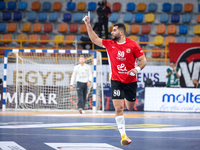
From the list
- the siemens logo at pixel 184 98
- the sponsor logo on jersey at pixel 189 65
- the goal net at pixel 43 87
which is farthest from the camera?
the sponsor logo on jersey at pixel 189 65

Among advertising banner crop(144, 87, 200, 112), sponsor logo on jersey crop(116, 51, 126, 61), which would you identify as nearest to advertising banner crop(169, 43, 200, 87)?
advertising banner crop(144, 87, 200, 112)

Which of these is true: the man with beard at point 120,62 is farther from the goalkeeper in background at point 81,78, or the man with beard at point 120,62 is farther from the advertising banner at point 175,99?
the advertising banner at point 175,99

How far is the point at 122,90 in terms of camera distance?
543 centimetres

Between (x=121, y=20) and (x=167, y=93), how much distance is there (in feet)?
29.7

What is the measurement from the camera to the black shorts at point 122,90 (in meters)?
5.34

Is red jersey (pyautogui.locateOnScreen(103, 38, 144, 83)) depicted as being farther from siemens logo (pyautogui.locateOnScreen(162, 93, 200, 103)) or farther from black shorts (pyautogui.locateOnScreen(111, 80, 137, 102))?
siemens logo (pyautogui.locateOnScreen(162, 93, 200, 103))

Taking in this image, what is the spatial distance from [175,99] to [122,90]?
27.8 ft

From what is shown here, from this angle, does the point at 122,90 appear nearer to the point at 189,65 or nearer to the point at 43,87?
the point at 43,87

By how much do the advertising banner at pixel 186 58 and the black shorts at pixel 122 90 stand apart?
33.8 ft

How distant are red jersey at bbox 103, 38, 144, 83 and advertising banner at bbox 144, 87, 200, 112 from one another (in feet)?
27.5

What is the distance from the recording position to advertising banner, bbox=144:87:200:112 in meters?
13.3

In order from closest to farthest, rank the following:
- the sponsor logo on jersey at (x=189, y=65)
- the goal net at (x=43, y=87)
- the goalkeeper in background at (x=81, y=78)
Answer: the goalkeeper in background at (x=81, y=78) → the goal net at (x=43, y=87) → the sponsor logo on jersey at (x=189, y=65)

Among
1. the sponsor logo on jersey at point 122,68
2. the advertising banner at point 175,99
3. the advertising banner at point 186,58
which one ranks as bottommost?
the advertising banner at point 175,99

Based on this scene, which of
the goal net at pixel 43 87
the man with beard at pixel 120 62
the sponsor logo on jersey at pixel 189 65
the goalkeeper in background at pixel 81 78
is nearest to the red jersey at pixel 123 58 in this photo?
the man with beard at pixel 120 62
